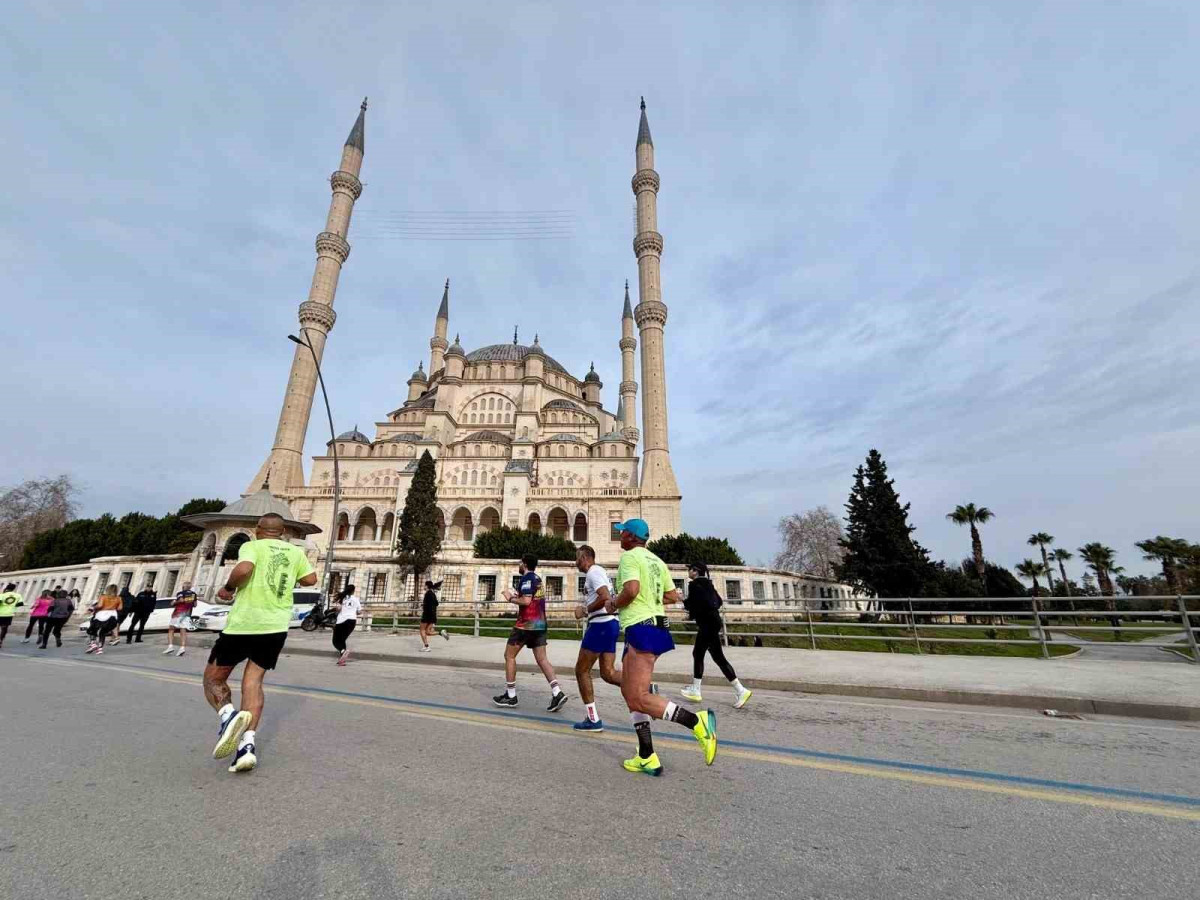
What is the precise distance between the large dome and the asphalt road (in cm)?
6116

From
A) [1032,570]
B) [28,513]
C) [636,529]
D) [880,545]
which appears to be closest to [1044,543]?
[1032,570]

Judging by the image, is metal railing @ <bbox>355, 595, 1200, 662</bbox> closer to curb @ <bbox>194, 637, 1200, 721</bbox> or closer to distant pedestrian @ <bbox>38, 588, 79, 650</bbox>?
curb @ <bbox>194, 637, 1200, 721</bbox>

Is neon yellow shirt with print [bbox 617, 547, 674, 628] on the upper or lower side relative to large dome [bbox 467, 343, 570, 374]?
lower

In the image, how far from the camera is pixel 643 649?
394 cm

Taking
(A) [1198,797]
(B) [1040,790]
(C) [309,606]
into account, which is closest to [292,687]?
(B) [1040,790]

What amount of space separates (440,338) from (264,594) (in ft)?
230

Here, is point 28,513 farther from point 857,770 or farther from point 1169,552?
point 1169,552

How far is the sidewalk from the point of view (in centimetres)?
614

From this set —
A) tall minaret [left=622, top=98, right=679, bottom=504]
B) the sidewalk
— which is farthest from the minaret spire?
the sidewalk

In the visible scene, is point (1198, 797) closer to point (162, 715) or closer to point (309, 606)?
point (162, 715)

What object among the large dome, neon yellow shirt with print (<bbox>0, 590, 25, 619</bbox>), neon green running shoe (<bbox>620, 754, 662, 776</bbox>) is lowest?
neon green running shoe (<bbox>620, 754, 662, 776</bbox>)

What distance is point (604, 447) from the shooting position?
4988 cm

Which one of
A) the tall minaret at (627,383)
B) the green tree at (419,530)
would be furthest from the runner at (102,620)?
the tall minaret at (627,383)

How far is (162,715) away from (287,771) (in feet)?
9.55
